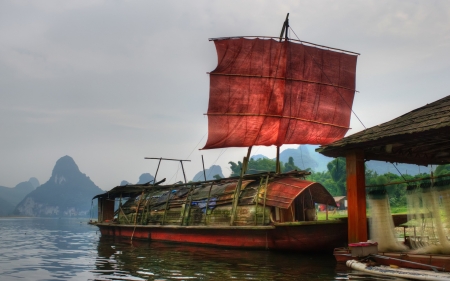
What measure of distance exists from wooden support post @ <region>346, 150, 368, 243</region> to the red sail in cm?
1328

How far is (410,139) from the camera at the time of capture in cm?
865

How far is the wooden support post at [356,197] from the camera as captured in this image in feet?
31.8

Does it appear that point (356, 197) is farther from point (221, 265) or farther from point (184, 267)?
point (184, 267)

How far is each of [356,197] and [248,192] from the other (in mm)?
7069

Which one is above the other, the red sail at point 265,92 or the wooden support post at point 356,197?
the red sail at point 265,92

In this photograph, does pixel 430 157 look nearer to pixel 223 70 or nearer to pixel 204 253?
pixel 204 253

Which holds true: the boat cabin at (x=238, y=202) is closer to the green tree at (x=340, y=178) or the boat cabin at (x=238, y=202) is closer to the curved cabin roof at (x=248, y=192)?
the curved cabin roof at (x=248, y=192)

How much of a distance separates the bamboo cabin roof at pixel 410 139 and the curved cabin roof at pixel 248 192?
4.83 metres

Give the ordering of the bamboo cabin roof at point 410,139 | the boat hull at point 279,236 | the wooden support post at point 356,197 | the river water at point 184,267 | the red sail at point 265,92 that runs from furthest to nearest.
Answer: the red sail at point 265,92
the boat hull at point 279,236
the wooden support post at point 356,197
the river water at point 184,267
the bamboo cabin roof at point 410,139

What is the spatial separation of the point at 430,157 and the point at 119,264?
31.0ft

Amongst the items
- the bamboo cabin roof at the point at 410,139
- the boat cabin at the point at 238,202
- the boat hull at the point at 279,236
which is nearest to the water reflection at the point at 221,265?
the boat hull at the point at 279,236

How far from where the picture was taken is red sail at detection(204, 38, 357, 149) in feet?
76.2

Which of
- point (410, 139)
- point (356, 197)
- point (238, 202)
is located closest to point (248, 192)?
point (238, 202)

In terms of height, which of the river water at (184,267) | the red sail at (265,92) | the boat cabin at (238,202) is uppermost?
the red sail at (265,92)
